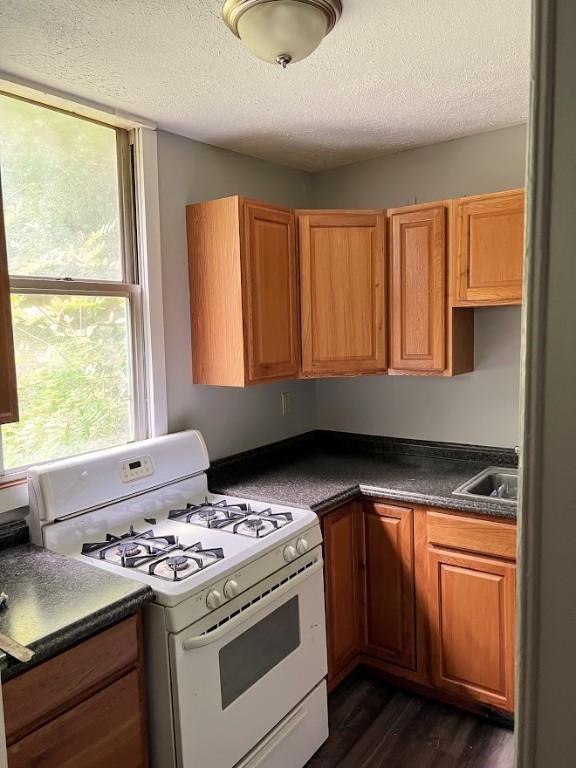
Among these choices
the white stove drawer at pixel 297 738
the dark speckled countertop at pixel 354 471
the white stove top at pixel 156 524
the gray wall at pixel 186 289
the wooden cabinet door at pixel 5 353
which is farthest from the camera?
the gray wall at pixel 186 289

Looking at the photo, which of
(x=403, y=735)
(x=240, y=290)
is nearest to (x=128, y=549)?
(x=240, y=290)

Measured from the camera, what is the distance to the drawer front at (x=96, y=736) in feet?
4.29

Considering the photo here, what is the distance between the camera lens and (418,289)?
2584mm

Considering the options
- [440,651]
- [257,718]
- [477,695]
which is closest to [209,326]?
[257,718]

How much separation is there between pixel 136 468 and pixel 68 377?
0.41 m

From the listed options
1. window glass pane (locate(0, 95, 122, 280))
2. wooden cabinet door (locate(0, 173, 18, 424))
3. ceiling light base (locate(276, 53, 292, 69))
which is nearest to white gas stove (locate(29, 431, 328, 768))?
wooden cabinet door (locate(0, 173, 18, 424))

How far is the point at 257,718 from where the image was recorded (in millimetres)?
1815

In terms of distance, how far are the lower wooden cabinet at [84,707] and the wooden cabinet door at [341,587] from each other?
935mm

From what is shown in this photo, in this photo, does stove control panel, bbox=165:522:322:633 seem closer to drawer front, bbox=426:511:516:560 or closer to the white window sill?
drawer front, bbox=426:511:516:560

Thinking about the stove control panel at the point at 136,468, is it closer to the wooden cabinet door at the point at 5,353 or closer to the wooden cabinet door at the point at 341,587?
the wooden cabinet door at the point at 5,353

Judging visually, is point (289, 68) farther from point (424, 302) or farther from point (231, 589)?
point (231, 589)

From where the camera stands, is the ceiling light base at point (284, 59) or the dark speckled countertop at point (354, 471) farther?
the dark speckled countertop at point (354, 471)

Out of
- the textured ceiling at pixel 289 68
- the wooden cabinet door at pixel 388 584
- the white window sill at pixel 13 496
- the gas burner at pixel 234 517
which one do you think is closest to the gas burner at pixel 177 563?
the gas burner at pixel 234 517

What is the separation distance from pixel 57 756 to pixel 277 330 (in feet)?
5.56
